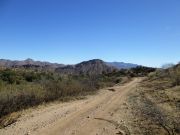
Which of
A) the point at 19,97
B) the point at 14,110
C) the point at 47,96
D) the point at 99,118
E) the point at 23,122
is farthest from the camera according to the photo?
the point at 47,96

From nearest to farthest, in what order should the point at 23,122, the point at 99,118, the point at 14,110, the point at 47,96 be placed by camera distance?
1. the point at 23,122
2. the point at 99,118
3. the point at 14,110
4. the point at 47,96

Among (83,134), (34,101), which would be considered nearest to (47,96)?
(34,101)

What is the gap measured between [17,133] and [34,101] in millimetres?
9519

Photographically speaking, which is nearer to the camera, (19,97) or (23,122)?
(23,122)

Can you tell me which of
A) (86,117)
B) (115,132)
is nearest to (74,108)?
(86,117)

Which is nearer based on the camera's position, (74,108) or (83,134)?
(83,134)

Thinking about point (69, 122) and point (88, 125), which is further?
point (69, 122)

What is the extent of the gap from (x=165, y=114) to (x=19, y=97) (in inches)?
409

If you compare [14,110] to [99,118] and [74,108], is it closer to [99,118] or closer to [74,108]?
[74,108]

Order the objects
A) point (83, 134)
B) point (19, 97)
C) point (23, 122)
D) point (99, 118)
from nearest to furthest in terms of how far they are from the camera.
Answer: point (83, 134) < point (23, 122) < point (99, 118) < point (19, 97)

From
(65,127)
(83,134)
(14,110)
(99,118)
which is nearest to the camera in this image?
(83,134)

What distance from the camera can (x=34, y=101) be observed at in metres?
22.2

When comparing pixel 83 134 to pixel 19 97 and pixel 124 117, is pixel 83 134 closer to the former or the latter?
pixel 124 117

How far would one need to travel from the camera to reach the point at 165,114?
1723cm
